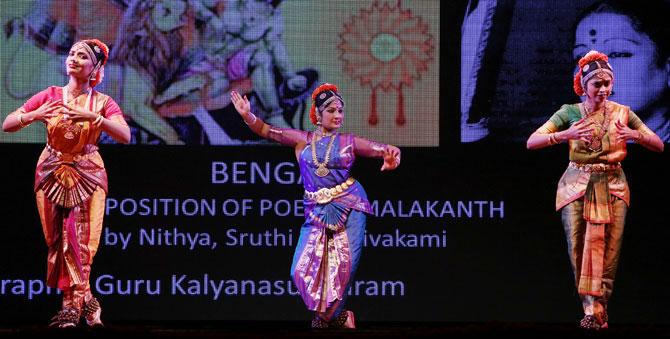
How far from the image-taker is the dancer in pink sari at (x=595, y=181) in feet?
18.2

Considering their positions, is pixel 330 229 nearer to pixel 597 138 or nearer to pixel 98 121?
pixel 98 121

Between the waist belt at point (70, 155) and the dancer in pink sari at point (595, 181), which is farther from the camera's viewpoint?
the dancer in pink sari at point (595, 181)

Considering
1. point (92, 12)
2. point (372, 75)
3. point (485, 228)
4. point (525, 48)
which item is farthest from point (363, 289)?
point (92, 12)

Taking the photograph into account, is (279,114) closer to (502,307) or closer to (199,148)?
(199,148)

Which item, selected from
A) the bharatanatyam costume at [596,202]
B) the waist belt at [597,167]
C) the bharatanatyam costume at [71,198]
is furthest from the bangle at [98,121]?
the waist belt at [597,167]

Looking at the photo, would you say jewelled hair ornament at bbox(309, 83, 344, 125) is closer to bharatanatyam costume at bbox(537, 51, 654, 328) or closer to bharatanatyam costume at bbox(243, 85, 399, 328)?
bharatanatyam costume at bbox(243, 85, 399, 328)

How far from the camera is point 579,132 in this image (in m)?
5.46

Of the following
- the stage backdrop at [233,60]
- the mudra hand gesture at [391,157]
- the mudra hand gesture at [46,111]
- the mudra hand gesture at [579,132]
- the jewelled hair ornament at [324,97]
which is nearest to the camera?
the mudra hand gesture at [46,111]

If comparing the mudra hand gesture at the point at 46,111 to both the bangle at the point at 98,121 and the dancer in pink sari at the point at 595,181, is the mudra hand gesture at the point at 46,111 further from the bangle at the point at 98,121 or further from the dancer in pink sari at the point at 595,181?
the dancer in pink sari at the point at 595,181

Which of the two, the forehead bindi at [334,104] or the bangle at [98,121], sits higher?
the forehead bindi at [334,104]

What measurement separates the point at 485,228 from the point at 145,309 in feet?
7.08

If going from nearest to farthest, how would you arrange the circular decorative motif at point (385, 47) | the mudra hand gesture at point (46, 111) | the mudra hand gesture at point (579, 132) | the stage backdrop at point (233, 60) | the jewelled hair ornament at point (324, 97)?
the mudra hand gesture at point (46, 111) < the mudra hand gesture at point (579, 132) < the jewelled hair ornament at point (324, 97) < the stage backdrop at point (233, 60) < the circular decorative motif at point (385, 47)

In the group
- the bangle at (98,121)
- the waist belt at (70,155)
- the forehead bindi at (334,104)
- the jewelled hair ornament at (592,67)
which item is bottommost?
the waist belt at (70,155)

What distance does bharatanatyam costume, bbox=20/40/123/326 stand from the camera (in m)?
5.41
